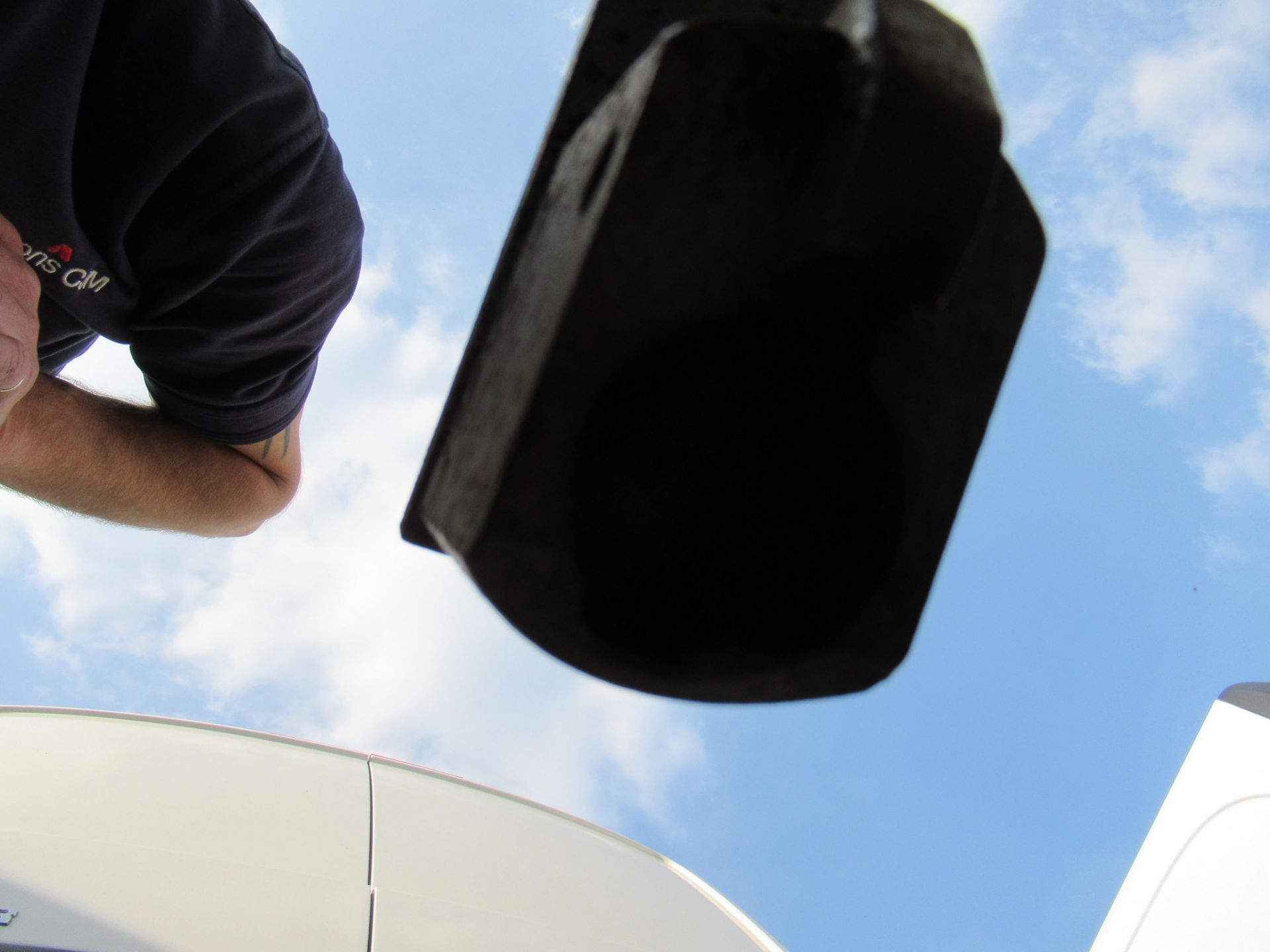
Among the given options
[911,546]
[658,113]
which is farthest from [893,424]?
[658,113]

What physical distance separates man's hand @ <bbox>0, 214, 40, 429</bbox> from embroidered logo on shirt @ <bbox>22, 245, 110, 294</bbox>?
19cm

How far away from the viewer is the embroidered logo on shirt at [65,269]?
100 centimetres

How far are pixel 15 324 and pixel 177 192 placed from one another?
0.39 meters

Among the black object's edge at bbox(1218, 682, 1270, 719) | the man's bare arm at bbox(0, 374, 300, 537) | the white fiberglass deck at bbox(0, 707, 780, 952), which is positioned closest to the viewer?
the white fiberglass deck at bbox(0, 707, 780, 952)

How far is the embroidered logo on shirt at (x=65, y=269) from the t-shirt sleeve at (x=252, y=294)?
73mm

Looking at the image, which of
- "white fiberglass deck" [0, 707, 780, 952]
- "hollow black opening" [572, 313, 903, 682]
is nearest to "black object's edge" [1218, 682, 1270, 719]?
"white fiberglass deck" [0, 707, 780, 952]

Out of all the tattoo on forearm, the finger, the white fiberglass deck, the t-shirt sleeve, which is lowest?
the white fiberglass deck

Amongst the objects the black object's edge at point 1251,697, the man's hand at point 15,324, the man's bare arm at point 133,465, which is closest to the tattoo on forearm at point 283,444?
the man's bare arm at point 133,465

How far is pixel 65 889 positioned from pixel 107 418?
0.70 meters

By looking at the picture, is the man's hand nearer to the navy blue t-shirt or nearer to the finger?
the finger

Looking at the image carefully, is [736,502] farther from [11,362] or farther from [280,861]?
[280,861]

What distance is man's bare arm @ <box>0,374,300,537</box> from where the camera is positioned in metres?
1.23

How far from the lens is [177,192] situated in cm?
107

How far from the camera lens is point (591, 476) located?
37cm
